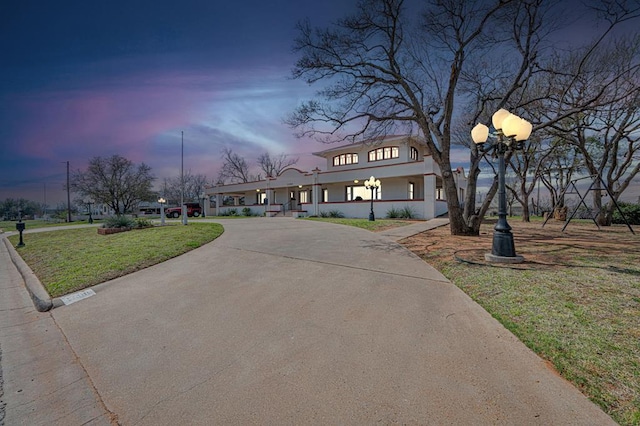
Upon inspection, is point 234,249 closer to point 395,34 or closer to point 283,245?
point 283,245

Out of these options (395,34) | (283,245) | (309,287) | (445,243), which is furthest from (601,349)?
(395,34)

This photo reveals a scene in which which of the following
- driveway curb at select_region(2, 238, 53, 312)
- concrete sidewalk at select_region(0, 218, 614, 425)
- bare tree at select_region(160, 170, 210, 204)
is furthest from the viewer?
bare tree at select_region(160, 170, 210, 204)

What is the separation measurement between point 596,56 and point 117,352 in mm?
17695

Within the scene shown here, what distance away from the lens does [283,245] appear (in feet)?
28.9

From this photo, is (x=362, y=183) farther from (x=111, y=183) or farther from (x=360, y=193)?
(x=111, y=183)

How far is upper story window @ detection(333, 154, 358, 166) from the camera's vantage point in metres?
27.0

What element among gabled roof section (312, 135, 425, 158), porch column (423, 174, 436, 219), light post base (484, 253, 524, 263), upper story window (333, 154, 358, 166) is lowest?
light post base (484, 253, 524, 263)

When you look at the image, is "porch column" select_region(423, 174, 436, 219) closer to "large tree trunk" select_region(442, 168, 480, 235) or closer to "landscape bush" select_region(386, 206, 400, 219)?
"landscape bush" select_region(386, 206, 400, 219)

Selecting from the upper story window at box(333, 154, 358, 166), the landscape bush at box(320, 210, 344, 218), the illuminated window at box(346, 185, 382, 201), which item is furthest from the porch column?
the upper story window at box(333, 154, 358, 166)

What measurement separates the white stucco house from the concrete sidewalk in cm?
1719

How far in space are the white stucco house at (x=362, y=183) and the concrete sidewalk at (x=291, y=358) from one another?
17.2m

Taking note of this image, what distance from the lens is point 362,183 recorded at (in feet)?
85.4

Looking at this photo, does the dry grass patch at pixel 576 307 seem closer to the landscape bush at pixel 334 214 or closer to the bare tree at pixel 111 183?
the landscape bush at pixel 334 214

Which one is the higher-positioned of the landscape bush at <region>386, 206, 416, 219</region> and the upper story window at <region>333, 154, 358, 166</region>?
the upper story window at <region>333, 154, 358, 166</region>
